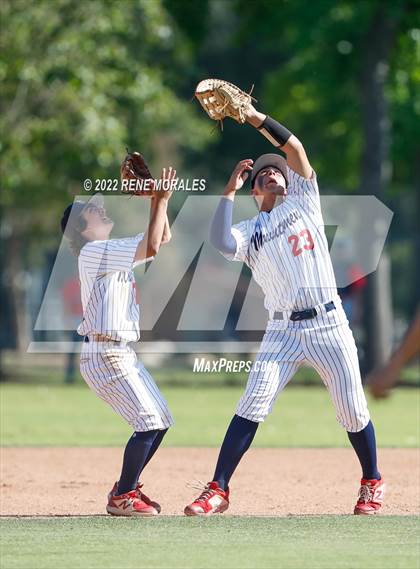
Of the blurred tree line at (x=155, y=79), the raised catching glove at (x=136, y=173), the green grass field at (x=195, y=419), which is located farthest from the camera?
the blurred tree line at (x=155, y=79)

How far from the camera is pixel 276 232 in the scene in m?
8.25

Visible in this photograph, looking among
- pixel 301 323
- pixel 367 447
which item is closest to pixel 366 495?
pixel 367 447

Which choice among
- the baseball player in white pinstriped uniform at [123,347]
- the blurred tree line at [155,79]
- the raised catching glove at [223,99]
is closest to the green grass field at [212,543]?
the baseball player in white pinstriped uniform at [123,347]

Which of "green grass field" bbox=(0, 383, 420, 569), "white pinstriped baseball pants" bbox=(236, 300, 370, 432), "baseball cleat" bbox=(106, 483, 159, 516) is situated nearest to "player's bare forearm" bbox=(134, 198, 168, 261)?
"white pinstriped baseball pants" bbox=(236, 300, 370, 432)

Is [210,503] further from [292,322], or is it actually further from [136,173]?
[136,173]

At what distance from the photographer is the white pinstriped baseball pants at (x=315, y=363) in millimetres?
8094

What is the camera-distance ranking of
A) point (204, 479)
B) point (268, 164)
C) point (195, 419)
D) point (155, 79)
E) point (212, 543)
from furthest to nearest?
point (155, 79)
point (195, 419)
point (204, 479)
point (268, 164)
point (212, 543)

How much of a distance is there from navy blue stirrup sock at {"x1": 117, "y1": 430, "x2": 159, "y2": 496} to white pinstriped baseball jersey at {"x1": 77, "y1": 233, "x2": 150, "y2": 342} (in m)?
0.64

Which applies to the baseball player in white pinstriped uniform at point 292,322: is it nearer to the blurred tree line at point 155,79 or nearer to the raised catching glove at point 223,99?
the raised catching glove at point 223,99

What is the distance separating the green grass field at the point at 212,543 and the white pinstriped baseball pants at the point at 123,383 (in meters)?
0.70

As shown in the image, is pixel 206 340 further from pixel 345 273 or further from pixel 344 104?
pixel 345 273

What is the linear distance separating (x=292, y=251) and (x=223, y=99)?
1.06 meters

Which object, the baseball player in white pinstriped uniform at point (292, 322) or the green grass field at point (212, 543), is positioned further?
the baseball player in white pinstriped uniform at point (292, 322)

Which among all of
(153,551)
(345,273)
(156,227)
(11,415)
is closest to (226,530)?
(153,551)
